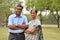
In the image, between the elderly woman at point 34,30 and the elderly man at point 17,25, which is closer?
the elderly man at point 17,25

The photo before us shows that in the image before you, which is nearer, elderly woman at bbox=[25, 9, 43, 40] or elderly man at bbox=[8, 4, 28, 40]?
elderly man at bbox=[8, 4, 28, 40]

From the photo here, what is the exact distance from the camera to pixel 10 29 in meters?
6.22

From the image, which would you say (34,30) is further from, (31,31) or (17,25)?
(17,25)

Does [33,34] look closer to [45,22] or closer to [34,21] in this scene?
[34,21]

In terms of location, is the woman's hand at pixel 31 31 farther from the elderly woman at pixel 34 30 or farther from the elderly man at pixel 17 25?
the elderly man at pixel 17 25

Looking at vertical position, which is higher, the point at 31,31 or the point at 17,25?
the point at 17,25

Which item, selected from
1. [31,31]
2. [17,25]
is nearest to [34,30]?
[31,31]

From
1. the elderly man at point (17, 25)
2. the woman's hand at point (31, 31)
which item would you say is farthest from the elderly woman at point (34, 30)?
the elderly man at point (17, 25)

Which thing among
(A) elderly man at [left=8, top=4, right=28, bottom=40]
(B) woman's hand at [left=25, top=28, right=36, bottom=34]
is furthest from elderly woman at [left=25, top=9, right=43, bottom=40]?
(A) elderly man at [left=8, top=4, right=28, bottom=40]

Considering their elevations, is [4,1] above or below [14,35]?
above

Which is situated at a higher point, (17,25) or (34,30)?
(17,25)

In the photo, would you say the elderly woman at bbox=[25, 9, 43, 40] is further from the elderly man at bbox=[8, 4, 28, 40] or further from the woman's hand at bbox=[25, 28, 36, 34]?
the elderly man at bbox=[8, 4, 28, 40]

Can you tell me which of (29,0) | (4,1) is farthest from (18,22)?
(29,0)

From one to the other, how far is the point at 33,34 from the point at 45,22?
5938 centimetres
